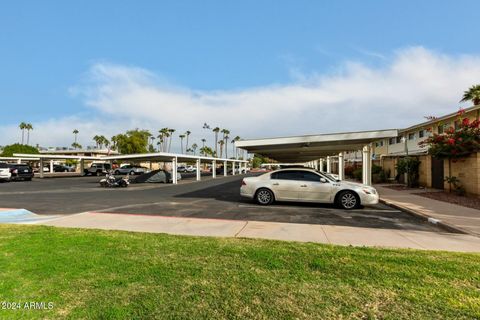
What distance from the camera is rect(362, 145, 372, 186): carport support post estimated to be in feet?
55.2

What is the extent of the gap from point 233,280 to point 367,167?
15.0m

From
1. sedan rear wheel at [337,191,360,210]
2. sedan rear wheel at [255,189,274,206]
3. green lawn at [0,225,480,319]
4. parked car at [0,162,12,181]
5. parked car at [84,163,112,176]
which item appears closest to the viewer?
green lawn at [0,225,480,319]

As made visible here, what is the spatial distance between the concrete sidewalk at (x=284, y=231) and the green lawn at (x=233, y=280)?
36.1 inches

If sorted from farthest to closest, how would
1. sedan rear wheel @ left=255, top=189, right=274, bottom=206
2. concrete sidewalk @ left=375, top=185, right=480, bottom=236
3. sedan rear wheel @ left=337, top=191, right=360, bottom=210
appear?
sedan rear wheel @ left=255, top=189, right=274, bottom=206
sedan rear wheel @ left=337, top=191, right=360, bottom=210
concrete sidewalk @ left=375, top=185, right=480, bottom=236

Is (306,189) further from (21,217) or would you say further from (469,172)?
(21,217)

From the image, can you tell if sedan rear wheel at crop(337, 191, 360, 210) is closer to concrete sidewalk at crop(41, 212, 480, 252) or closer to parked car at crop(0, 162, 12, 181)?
concrete sidewalk at crop(41, 212, 480, 252)

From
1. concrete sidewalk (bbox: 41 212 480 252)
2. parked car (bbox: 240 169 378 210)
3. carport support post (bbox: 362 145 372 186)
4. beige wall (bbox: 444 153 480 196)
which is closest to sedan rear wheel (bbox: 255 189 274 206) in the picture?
parked car (bbox: 240 169 378 210)

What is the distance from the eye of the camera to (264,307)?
3160 millimetres

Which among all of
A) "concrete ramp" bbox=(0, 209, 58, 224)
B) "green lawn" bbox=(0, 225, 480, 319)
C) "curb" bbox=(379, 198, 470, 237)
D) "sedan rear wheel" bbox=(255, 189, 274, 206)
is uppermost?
"sedan rear wheel" bbox=(255, 189, 274, 206)

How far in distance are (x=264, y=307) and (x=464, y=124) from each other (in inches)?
602

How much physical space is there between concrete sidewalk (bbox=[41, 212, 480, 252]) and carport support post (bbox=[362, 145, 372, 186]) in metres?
9.84

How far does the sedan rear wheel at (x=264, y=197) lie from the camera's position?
39.1 feet

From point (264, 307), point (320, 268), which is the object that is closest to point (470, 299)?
point (320, 268)

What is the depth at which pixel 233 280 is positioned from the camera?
12.6 ft
